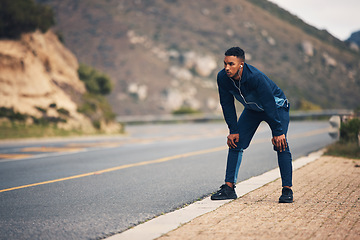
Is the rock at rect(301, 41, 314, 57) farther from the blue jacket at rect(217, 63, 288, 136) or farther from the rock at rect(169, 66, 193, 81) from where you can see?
the blue jacket at rect(217, 63, 288, 136)

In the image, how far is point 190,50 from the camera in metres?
78.4

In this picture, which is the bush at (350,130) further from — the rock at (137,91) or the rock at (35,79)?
the rock at (137,91)

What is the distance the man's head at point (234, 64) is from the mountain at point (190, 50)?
2293 inches

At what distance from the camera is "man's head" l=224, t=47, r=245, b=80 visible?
569 centimetres

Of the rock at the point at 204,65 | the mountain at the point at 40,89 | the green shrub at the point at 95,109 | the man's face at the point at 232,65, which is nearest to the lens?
the man's face at the point at 232,65

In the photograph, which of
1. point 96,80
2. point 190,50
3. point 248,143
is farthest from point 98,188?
point 190,50

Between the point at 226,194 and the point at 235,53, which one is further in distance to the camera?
the point at 226,194

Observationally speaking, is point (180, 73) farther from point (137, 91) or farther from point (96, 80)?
point (96, 80)

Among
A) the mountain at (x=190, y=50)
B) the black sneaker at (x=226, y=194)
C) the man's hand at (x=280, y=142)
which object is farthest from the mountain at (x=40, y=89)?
the mountain at (x=190, y=50)

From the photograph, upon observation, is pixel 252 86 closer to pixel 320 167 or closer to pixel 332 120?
pixel 320 167

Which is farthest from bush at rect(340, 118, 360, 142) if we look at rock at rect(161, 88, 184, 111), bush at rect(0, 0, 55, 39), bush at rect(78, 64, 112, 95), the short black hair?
rock at rect(161, 88, 184, 111)

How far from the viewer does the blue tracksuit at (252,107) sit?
227 inches

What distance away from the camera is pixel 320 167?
9531 mm

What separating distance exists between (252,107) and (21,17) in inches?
Answer: 971
